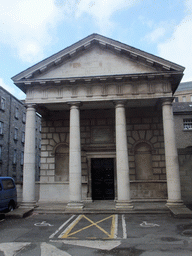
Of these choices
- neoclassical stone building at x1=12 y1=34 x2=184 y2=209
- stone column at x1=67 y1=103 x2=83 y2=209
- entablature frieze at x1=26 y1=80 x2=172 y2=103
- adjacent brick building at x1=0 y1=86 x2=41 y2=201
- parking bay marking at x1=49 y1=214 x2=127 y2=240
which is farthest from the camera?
adjacent brick building at x1=0 y1=86 x2=41 y2=201

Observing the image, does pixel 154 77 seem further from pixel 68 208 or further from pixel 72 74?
pixel 68 208

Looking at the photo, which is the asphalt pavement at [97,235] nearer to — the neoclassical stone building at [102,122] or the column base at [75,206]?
the column base at [75,206]

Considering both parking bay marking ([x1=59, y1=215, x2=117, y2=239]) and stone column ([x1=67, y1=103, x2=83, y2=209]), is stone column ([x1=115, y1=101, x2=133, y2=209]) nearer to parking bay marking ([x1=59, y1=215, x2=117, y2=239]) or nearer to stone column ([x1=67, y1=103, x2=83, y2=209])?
parking bay marking ([x1=59, y1=215, x2=117, y2=239])

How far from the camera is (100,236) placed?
9.95m

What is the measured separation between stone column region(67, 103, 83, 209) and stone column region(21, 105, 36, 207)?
269 cm

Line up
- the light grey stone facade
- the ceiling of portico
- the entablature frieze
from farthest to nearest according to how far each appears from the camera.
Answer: the light grey stone facade, the ceiling of portico, the entablature frieze

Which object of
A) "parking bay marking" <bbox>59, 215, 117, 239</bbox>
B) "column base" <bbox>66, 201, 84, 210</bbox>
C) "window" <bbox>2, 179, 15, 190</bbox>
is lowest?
"parking bay marking" <bbox>59, 215, 117, 239</bbox>

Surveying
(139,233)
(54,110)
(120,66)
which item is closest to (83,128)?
(54,110)

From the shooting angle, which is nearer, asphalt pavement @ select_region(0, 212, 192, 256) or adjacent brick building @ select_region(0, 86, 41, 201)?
asphalt pavement @ select_region(0, 212, 192, 256)

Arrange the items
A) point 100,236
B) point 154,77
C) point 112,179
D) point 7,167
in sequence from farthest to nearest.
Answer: point 7,167 < point 112,179 < point 154,77 < point 100,236

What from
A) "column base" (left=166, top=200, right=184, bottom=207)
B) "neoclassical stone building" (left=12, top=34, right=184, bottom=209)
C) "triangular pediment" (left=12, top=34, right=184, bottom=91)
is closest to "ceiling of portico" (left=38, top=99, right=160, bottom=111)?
"neoclassical stone building" (left=12, top=34, right=184, bottom=209)

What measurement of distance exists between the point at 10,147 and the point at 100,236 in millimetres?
31220

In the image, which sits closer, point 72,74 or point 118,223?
point 118,223

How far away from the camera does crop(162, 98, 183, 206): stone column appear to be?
51.5 feet
